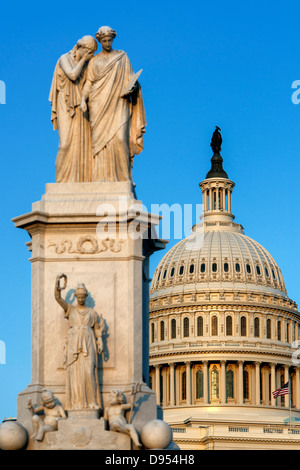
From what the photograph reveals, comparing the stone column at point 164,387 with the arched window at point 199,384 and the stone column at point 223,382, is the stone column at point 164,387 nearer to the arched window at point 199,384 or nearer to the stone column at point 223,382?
the arched window at point 199,384

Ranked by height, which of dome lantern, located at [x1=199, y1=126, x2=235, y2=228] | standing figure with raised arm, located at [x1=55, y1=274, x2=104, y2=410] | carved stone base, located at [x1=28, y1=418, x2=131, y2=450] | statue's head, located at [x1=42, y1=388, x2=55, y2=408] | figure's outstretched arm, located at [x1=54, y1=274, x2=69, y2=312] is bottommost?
carved stone base, located at [x1=28, y1=418, x2=131, y2=450]

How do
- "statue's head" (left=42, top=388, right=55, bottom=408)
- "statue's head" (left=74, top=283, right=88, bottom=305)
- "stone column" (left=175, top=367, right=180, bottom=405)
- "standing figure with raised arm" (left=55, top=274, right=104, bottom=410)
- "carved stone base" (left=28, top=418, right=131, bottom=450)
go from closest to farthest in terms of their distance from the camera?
1. "carved stone base" (left=28, top=418, right=131, bottom=450)
2. "statue's head" (left=42, top=388, right=55, bottom=408)
3. "standing figure with raised arm" (left=55, top=274, right=104, bottom=410)
4. "statue's head" (left=74, top=283, right=88, bottom=305)
5. "stone column" (left=175, top=367, right=180, bottom=405)

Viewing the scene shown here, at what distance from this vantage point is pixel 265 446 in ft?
481

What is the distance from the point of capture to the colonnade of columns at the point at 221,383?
17562 centimetres

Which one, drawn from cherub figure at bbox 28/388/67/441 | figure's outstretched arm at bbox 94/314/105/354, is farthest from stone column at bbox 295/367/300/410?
cherub figure at bbox 28/388/67/441

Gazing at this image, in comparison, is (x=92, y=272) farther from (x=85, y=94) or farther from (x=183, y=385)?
(x=183, y=385)

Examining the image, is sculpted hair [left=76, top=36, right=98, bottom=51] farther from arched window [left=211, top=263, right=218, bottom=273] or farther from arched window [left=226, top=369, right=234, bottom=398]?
arched window [left=211, top=263, right=218, bottom=273]

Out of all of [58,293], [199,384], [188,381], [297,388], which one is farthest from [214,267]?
[58,293]

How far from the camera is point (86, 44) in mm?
20969

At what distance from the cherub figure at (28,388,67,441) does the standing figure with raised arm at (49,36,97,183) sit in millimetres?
3791

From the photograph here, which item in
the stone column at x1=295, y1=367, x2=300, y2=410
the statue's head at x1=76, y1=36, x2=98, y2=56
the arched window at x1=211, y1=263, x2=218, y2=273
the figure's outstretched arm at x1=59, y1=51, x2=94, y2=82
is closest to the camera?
the figure's outstretched arm at x1=59, y1=51, x2=94, y2=82

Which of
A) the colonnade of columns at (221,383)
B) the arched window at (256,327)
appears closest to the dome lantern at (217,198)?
the arched window at (256,327)

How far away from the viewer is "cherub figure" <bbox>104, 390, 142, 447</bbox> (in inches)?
728

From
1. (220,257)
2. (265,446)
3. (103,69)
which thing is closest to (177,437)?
(265,446)
